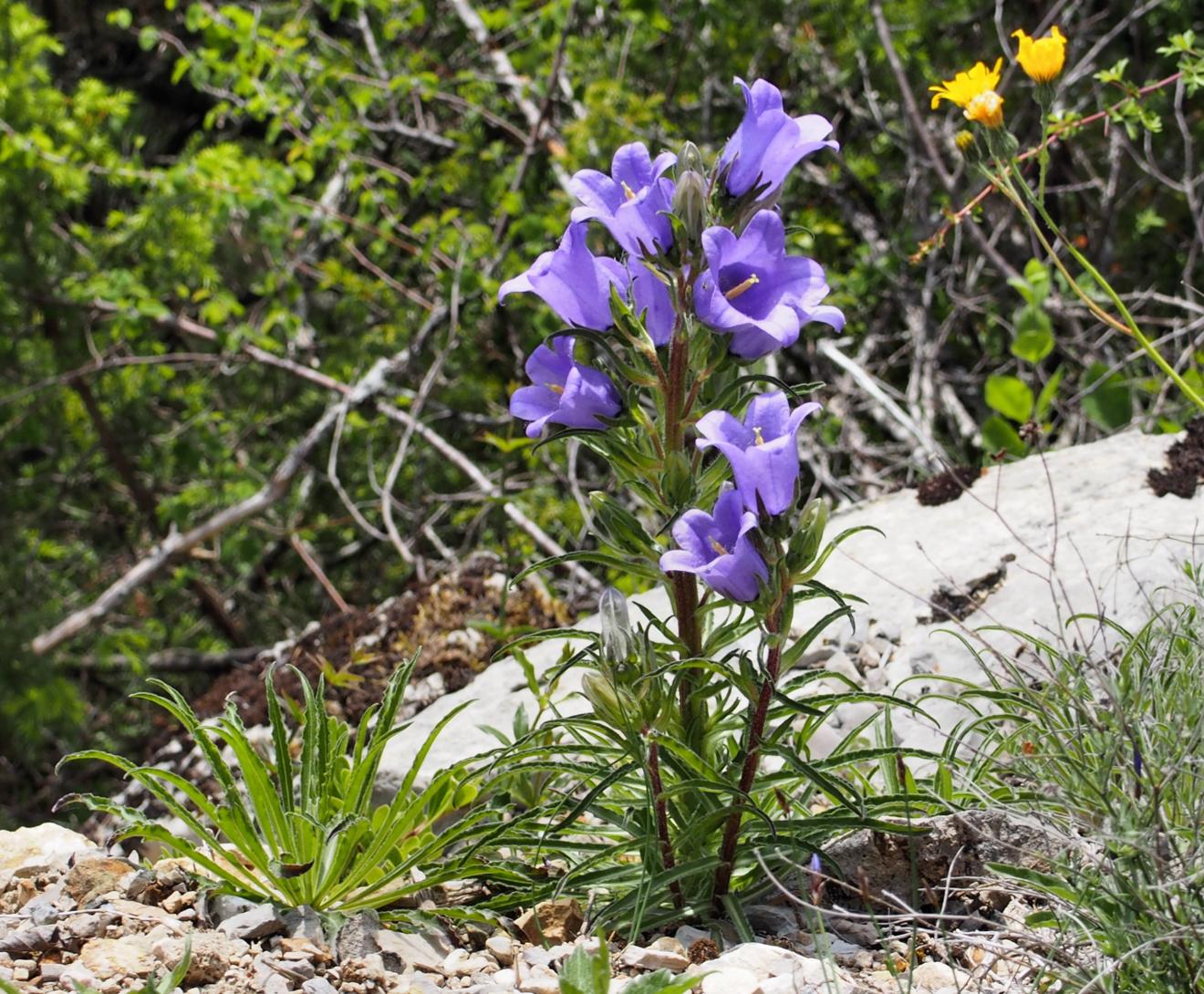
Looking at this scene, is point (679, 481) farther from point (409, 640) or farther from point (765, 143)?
point (409, 640)

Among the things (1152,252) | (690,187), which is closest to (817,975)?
(690,187)

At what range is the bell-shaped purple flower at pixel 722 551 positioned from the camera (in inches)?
77.5

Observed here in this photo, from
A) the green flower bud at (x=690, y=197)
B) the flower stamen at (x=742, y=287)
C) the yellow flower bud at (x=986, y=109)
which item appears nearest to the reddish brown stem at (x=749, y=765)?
the flower stamen at (x=742, y=287)

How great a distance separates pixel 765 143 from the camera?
2.11 metres

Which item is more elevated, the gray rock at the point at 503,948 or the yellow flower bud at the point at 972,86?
the yellow flower bud at the point at 972,86

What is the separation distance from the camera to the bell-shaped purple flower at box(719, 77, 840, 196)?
209 centimetres

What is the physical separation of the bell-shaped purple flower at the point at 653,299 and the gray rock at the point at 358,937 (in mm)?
1130

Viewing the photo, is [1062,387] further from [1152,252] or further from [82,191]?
[82,191]

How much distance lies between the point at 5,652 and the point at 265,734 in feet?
6.59

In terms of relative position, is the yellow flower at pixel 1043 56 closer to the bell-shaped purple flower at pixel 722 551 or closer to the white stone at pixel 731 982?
the bell-shaped purple flower at pixel 722 551

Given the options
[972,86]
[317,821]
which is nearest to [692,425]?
[317,821]

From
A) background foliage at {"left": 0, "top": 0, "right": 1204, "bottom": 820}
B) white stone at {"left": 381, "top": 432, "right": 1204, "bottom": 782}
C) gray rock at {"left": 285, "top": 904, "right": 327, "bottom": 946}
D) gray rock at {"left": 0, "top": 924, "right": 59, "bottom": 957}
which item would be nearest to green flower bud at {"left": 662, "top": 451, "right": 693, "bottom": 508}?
white stone at {"left": 381, "top": 432, "right": 1204, "bottom": 782}

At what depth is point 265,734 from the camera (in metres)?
3.83

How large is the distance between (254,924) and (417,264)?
13.9 ft
